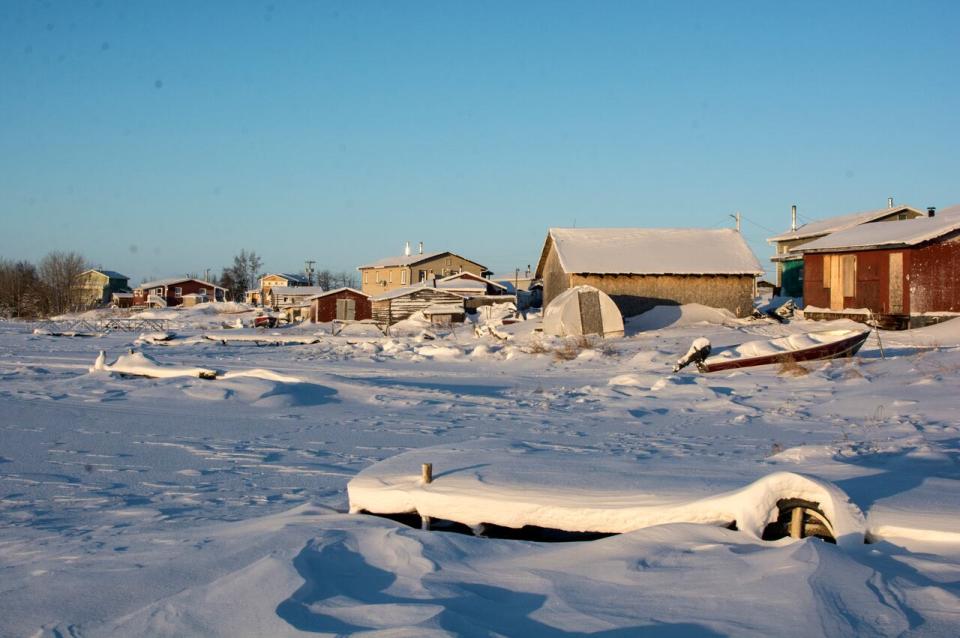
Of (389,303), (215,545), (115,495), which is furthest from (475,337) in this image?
(215,545)

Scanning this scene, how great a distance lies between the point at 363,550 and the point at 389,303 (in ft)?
137

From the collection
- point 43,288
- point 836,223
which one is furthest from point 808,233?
point 43,288

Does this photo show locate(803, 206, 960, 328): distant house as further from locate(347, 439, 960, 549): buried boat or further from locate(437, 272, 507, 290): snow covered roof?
locate(437, 272, 507, 290): snow covered roof

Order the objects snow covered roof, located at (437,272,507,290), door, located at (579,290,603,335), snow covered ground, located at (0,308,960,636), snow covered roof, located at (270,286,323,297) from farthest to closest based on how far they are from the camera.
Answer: snow covered roof, located at (270,286,323,297) < snow covered roof, located at (437,272,507,290) < door, located at (579,290,603,335) < snow covered ground, located at (0,308,960,636)

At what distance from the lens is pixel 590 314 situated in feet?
95.0

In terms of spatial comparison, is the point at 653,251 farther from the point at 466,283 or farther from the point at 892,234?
the point at 466,283

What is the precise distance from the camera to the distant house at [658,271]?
33.9 metres

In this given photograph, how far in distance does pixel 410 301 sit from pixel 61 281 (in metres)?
48.5

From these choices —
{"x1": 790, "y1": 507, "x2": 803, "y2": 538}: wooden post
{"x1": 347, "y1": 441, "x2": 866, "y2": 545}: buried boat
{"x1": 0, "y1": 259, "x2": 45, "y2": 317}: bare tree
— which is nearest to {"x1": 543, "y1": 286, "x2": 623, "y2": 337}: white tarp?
{"x1": 347, "y1": 441, "x2": 866, "y2": 545}: buried boat

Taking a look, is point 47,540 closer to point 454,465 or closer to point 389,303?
point 454,465

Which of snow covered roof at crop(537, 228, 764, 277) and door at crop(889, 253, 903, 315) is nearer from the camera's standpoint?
door at crop(889, 253, 903, 315)

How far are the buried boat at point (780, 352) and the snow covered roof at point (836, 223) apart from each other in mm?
32320

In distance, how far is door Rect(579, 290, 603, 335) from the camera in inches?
1133

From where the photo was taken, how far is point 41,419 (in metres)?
12.0
